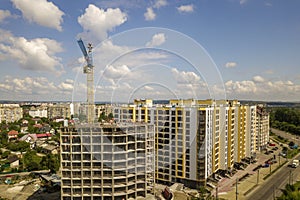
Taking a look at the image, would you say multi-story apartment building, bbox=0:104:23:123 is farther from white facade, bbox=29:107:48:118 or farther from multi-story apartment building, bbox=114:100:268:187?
multi-story apartment building, bbox=114:100:268:187

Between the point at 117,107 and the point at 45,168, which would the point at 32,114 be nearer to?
the point at 45,168

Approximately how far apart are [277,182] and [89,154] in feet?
29.2

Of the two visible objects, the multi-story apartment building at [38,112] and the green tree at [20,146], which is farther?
the multi-story apartment building at [38,112]

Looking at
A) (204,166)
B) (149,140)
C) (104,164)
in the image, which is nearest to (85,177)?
(104,164)

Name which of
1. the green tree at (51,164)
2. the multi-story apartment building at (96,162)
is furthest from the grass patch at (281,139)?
the green tree at (51,164)

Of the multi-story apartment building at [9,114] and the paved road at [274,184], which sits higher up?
the multi-story apartment building at [9,114]

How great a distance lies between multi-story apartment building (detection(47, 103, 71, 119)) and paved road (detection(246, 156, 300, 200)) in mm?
27115

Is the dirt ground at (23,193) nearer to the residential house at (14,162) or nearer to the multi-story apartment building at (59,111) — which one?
the residential house at (14,162)

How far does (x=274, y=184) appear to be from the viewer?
10.9 m

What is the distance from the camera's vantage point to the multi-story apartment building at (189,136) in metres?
9.59

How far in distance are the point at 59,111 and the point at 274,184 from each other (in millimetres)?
30644

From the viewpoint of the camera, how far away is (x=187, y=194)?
9.44 m

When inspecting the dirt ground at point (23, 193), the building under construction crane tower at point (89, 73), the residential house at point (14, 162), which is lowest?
the dirt ground at point (23, 193)

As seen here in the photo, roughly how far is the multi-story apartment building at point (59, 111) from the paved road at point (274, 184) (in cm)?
2711
